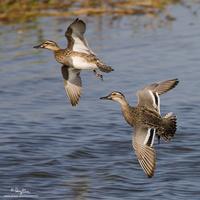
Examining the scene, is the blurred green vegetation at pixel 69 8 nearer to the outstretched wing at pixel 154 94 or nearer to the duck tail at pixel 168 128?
the outstretched wing at pixel 154 94

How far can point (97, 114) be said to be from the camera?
464 inches

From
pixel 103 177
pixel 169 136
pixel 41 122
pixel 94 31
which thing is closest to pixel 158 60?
pixel 94 31

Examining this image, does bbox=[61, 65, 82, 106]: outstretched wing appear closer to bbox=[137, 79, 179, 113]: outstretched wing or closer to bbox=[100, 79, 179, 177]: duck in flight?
bbox=[100, 79, 179, 177]: duck in flight

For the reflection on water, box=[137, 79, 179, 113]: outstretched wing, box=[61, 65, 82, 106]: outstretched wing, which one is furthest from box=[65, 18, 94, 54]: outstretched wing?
the reflection on water

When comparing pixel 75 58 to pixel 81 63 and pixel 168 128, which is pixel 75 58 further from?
pixel 168 128

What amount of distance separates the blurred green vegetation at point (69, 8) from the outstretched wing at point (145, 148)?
7.10m

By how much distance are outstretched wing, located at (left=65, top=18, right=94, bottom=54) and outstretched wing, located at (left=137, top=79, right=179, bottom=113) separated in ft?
2.36

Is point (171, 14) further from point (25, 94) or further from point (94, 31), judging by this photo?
point (25, 94)

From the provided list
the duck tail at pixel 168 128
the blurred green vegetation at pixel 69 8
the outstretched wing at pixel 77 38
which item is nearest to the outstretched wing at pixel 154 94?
the duck tail at pixel 168 128

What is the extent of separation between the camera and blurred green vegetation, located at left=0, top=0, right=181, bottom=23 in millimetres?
15125

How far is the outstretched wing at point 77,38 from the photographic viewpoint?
9016 millimetres

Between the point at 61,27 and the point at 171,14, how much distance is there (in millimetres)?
2100

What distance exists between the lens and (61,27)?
14906 mm

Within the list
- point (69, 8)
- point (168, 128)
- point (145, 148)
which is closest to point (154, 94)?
point (168, 128)
